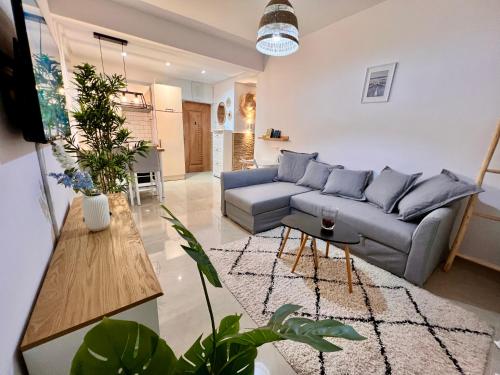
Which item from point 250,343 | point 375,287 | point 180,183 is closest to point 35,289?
point 250,343

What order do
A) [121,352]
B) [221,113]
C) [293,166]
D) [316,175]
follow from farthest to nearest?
[221,113]
[293,166]
[316,175]
[121,352]

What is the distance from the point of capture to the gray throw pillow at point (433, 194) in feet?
5.74

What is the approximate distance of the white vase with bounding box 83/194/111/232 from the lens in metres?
1.24

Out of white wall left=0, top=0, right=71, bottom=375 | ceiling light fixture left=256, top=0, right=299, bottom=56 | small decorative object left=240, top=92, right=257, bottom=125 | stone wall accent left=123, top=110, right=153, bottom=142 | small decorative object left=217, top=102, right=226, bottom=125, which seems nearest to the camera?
white wall left=0, top=0, right=71, bottom=375

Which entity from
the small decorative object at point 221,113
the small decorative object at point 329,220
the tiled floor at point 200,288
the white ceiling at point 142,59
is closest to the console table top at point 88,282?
the tiled floor at point 200,288

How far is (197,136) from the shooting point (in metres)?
6.05

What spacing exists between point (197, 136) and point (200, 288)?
5081mm

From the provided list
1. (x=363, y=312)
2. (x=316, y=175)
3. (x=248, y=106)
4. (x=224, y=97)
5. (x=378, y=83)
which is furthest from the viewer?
(x=224, y=97)

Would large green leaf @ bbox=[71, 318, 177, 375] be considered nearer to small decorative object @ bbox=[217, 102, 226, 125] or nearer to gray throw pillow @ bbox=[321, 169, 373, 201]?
gray throw pillow @ bbox=[321, 169, 373, 201]

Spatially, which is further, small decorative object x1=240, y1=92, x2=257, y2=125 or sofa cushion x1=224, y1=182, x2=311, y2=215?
small decorative object x1=240, y1=92, x2=257, y2=125

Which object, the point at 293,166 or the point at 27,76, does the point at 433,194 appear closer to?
the point at 293,166

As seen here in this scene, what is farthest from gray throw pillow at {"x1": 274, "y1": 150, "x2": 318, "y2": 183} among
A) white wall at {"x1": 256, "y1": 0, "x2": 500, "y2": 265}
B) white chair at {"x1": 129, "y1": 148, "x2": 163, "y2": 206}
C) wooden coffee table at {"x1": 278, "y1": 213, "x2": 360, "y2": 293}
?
white chair at {"x1": 129, "y1": 148, "x2": 163, "y2": 206}

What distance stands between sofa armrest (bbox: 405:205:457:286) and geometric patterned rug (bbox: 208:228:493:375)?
13 centimetres

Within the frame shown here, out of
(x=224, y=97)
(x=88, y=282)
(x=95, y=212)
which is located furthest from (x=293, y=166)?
(x=224, y=97)
